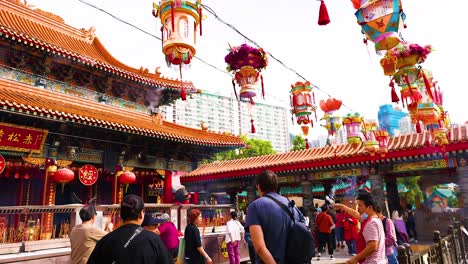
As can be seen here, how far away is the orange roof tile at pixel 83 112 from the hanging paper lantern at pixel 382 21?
278 inches

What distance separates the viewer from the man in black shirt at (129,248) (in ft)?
7.25

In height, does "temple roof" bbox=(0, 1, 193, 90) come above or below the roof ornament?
below

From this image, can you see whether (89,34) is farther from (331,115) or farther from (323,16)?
(323,16)

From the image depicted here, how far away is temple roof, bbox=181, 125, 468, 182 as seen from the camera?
1205cm

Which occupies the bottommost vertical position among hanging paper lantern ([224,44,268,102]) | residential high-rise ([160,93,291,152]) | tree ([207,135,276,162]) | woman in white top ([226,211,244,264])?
woman in white top ([226,211,244,264])

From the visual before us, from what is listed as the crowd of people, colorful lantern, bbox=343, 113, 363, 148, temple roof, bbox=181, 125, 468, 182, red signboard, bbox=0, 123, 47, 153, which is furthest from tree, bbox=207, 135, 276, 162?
the crowd of people

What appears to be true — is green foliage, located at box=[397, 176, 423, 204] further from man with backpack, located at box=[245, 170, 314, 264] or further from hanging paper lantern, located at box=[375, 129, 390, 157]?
man with backpack, located at box=[245, 170, 314, 264]

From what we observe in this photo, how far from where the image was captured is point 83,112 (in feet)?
31.9

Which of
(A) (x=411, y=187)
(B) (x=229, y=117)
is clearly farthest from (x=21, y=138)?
(B) (x=229, y=117)

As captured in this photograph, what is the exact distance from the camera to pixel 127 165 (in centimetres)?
1143

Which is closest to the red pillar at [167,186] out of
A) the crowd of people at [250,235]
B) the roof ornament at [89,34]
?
the roof ornament at [89,34]

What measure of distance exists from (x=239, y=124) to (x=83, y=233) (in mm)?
92563

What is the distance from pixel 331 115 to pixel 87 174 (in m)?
7.73

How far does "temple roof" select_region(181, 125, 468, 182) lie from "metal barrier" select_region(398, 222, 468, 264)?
5444mm
